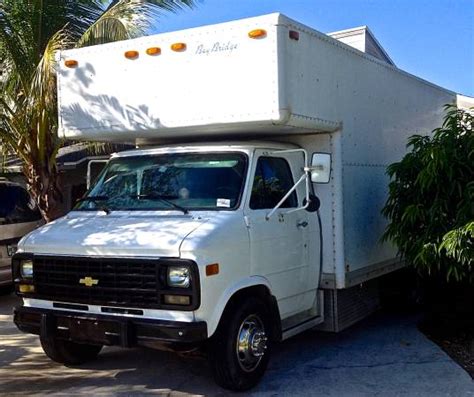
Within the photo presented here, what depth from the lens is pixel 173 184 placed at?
5473 millimetres

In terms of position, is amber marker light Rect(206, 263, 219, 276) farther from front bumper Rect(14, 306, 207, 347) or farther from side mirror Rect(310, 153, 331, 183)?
side mirror Rect(310, 153, 331, 183)

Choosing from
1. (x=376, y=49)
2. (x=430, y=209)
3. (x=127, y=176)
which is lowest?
(x=430, y=209)

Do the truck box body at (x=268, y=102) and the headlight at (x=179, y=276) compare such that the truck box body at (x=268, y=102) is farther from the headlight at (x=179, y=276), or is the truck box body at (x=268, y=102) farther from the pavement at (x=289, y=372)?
the headlight at (x=179, y=276)

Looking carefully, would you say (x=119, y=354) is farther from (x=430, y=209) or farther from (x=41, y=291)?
(x=430, y=209)

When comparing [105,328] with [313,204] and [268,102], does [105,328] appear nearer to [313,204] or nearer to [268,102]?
[313,204]

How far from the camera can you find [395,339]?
6.89 metres

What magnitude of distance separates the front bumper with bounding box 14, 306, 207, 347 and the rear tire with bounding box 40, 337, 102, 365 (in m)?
0.40

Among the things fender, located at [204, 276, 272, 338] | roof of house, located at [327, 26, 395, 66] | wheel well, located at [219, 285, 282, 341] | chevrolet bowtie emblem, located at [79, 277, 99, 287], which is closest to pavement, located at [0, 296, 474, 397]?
wheel well, located at [219, 285, 282, 341]

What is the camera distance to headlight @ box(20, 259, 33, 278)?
525cm

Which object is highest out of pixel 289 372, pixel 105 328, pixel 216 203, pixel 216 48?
pixel 216 48

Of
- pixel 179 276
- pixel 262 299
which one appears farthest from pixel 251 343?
pixel 179 276

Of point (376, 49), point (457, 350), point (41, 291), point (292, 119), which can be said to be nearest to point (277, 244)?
point (292, 119)

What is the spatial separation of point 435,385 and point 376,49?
1209cm

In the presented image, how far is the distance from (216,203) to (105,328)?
1356mm
